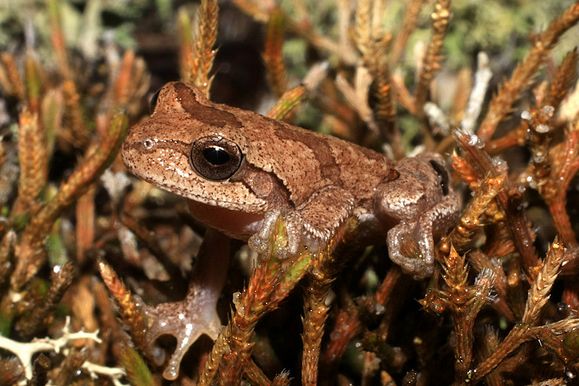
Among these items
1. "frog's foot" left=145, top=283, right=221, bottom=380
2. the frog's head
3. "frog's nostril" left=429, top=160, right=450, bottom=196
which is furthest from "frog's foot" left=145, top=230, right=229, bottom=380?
"frog's nostril" left=429, top=160, right=450, bottom=196

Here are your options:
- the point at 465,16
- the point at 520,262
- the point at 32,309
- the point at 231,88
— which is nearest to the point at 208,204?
the point at 32,309

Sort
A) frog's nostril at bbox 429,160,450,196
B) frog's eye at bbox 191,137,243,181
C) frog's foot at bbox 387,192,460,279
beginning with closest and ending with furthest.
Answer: frog's foot at bbox 387,192,460,279 < frog's eye at bbox 191,137,243,181 < frog's nostril at bbox 429,160,450,196

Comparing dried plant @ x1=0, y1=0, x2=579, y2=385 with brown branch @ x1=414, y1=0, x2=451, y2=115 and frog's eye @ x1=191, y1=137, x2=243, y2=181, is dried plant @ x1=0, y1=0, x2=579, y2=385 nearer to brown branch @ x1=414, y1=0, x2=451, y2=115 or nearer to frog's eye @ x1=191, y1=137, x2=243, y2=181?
brown branch @ x1=414, y1=0, x2=451, y2=115

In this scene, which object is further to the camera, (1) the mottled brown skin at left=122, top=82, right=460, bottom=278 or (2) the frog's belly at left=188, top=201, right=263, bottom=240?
(2) the frog's belly at left=188, top=201, right=263, bottom=240

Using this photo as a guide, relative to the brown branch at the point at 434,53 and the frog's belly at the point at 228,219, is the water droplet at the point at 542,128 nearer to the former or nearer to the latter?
the brown branch at the point at 434,53

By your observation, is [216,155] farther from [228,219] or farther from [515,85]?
[515,85]

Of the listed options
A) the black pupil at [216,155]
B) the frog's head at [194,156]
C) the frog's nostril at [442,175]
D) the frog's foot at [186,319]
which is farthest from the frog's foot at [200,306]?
the frog's nostril at [442,175]

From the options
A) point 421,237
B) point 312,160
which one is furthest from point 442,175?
point 312,160
